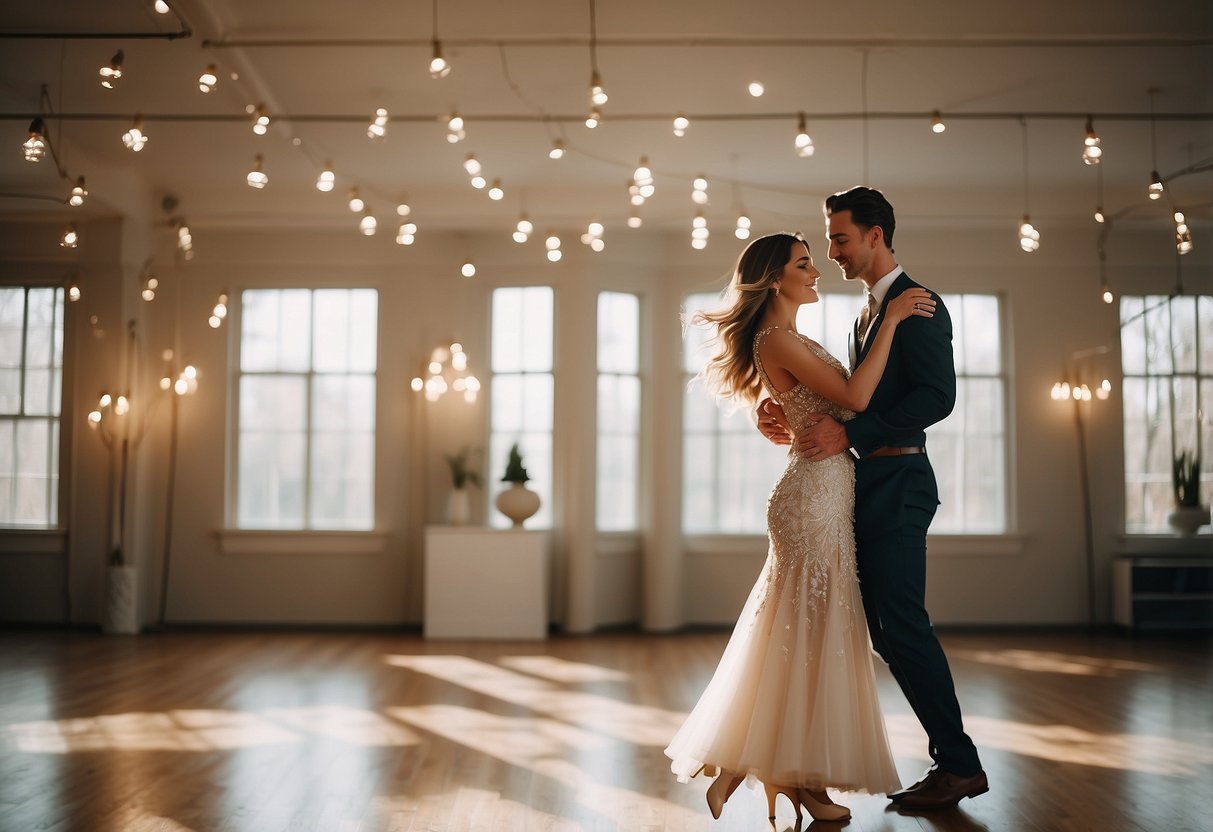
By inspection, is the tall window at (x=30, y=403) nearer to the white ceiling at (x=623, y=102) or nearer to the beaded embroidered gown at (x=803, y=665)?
the white ceiling at (x=623, y=102)

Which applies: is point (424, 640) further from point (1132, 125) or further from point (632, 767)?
point (1132, 125)

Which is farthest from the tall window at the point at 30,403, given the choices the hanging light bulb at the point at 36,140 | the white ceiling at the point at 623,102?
the hanging light bulb at the point at 36,140

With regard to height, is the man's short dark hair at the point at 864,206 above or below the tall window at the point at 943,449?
above

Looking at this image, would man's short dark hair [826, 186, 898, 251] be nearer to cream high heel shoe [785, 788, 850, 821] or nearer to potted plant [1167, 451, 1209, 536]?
cream high heel shoe [785, 788, 850, 821]

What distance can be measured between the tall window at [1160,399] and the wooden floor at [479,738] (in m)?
1.61

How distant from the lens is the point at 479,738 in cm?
446

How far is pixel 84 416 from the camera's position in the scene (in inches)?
324

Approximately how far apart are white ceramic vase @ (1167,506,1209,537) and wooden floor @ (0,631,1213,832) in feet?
4.46

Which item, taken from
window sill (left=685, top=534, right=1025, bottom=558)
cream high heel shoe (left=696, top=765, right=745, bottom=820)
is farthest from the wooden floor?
window sill (left=685, top=534, right=1025, bottom=558)

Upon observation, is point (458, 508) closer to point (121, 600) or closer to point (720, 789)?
point (121, 600)

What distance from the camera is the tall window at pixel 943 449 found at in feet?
28.7

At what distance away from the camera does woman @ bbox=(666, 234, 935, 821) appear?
2.95 m

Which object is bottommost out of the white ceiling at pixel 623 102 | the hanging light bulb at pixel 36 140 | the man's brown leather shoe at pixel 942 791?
the man's brown leather shoe at pixel 942 791

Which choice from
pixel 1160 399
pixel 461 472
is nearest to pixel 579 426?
pixel 461 472
